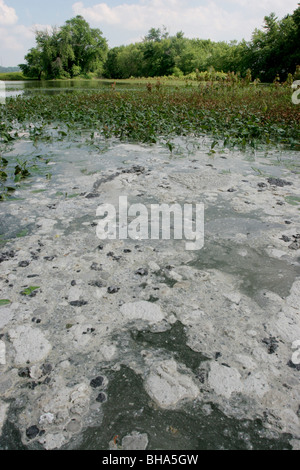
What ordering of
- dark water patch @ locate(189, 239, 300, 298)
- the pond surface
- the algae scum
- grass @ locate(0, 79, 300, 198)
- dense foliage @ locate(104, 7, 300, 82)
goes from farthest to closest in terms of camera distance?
dense foliage @ locate(104, 7, 300, 82)
the pond surface
grass @ locate(0, 79, 300, 198)
dark water patch @ locate(189, 239, 300, 298)
the algae scum

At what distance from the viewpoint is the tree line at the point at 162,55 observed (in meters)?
38.8

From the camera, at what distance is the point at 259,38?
43.1 meters

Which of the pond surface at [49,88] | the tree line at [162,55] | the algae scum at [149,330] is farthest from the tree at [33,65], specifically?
the algae scum at [149,330]

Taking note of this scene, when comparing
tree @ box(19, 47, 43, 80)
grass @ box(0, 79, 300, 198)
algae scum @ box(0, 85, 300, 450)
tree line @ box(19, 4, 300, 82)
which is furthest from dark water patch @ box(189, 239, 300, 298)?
tree @ box(19, 47, 43, 80)

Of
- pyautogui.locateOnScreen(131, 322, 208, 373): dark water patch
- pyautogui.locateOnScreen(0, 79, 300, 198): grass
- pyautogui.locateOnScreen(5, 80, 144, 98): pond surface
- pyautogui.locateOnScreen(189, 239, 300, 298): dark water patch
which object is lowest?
pyautogui.locateOnScreen(131, 322, 208, 373): dark water patch

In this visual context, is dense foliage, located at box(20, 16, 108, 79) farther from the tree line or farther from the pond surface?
the pond surface

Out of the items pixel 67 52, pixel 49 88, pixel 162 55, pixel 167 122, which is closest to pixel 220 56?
pixel 162 55

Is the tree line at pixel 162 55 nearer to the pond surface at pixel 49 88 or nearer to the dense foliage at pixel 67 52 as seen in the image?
the dense foliage at pixel 67 52

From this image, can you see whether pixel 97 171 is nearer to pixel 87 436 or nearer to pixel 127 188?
pixel 127 188

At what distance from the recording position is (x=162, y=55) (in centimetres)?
6700

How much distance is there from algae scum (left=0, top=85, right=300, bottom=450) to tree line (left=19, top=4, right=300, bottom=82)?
3569 centimetres

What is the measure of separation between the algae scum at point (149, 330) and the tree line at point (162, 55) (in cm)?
3569

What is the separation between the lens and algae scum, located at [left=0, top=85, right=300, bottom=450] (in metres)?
1.36

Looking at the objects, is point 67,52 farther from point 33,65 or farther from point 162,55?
point 162,55
